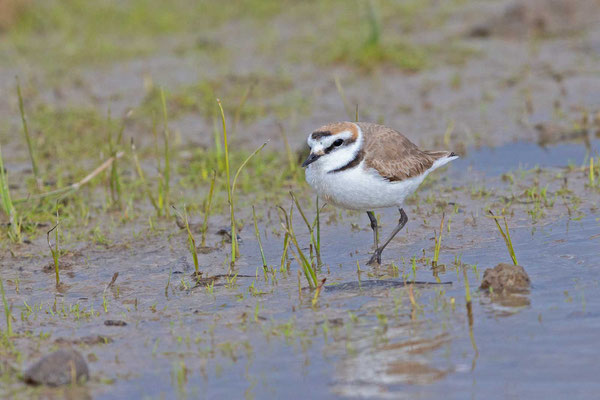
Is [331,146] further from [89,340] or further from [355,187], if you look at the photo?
[89,340]

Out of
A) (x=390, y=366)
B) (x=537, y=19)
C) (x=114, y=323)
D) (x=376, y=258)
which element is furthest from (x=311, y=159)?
(x=537, y=19)

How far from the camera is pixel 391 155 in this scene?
280 inches

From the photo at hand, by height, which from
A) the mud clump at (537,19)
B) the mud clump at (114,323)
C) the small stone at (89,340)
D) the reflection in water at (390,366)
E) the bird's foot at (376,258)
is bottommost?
the reflection in water at (390,366)

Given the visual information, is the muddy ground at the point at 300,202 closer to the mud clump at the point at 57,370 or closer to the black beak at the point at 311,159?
the mud clump at the point at 57,370

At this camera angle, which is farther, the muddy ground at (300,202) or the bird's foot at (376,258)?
the bird's foot at (376,258)

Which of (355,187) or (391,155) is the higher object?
(391,155)

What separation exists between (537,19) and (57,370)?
10971 millimetres

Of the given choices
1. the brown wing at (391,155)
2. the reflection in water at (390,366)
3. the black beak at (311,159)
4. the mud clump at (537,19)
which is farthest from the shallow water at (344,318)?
the mud clump at (537,19)

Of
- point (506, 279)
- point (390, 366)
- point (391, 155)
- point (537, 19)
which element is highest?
point (537, 19)

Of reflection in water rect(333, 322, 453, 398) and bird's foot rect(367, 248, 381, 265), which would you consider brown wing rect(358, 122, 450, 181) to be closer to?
bird's foot rect(367, 248, 381, 265)

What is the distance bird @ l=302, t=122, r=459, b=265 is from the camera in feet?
22.2

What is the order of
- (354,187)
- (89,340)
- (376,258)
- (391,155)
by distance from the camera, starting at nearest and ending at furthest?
1. (89,340)
2. (354,187)
3. (391,155)
4. (376,258)

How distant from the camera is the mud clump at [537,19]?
14094mm

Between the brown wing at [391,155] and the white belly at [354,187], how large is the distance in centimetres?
8
